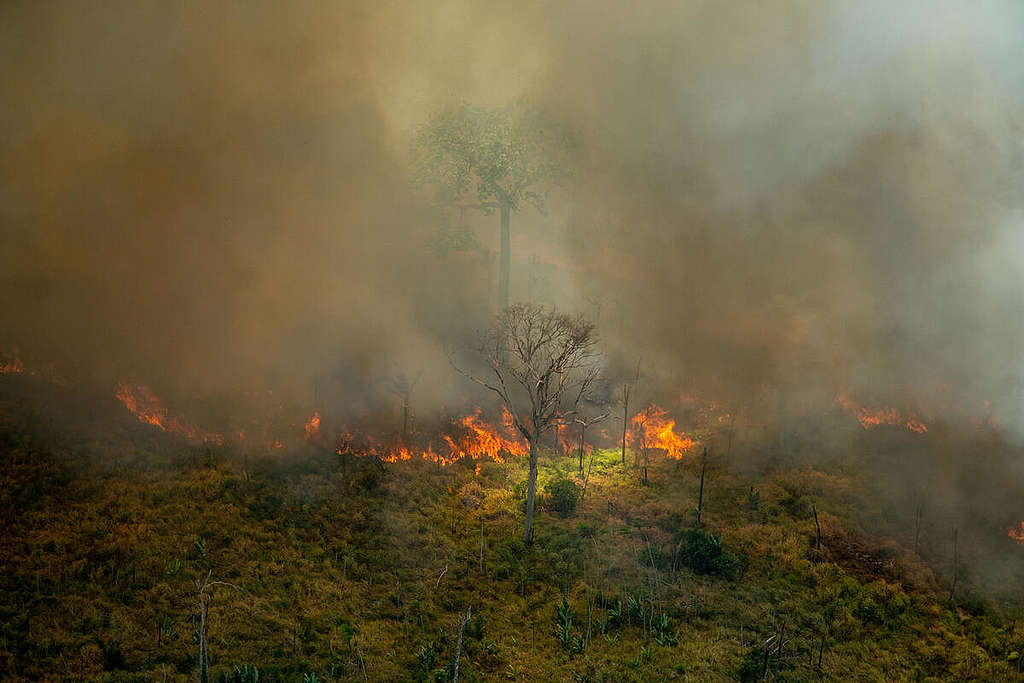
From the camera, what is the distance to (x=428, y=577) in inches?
813

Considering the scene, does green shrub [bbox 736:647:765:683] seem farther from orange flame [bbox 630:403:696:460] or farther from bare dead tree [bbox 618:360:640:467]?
bare dead tree [bbox 618:360:640:467]

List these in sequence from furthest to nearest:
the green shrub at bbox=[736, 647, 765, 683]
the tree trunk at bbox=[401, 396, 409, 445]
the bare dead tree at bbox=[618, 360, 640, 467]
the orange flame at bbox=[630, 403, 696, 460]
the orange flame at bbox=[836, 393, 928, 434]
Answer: the bare dead tree at bbox=[618, 360, 640, 467] < the orange flame at bbox=[630, 403, 696, 460] < the orange flame at bbox=[836, 393, 928, 434] < the tree trunk at bbox=[401, 396, 409, 445] < the green shrub at bbox=[736, 647, 765, 683]

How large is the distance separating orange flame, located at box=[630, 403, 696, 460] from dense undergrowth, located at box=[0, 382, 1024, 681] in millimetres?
4551

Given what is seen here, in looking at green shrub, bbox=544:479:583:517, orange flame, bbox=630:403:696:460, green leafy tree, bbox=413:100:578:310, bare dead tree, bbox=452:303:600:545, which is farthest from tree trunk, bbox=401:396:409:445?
orange flame, bbox=630:403:696:460

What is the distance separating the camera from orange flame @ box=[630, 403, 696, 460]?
31359 millimetres

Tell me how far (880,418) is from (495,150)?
85.0ft

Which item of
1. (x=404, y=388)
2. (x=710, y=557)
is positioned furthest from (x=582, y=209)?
(x=710, y=557)

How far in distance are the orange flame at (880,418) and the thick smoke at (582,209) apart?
139cm

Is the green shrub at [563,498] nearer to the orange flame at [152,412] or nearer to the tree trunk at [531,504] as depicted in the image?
the tree trunk at [531,504]

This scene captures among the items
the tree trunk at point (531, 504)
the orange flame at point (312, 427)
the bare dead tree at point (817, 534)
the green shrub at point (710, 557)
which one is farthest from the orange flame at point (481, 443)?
the bare dead tree at point (817, 534)

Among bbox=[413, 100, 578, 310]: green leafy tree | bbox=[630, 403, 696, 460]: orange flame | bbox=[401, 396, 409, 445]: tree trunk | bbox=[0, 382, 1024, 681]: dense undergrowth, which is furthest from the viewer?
bbox=[413, 100, 578, 310]: green leafy tree

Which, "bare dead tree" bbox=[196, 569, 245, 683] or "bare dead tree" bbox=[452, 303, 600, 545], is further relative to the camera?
"bare dead tree" bbox=[452, 303, 600, 545]

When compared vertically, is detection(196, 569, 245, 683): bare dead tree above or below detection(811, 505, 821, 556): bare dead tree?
below

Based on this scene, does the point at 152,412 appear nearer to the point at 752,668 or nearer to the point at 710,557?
the point at 710,557
